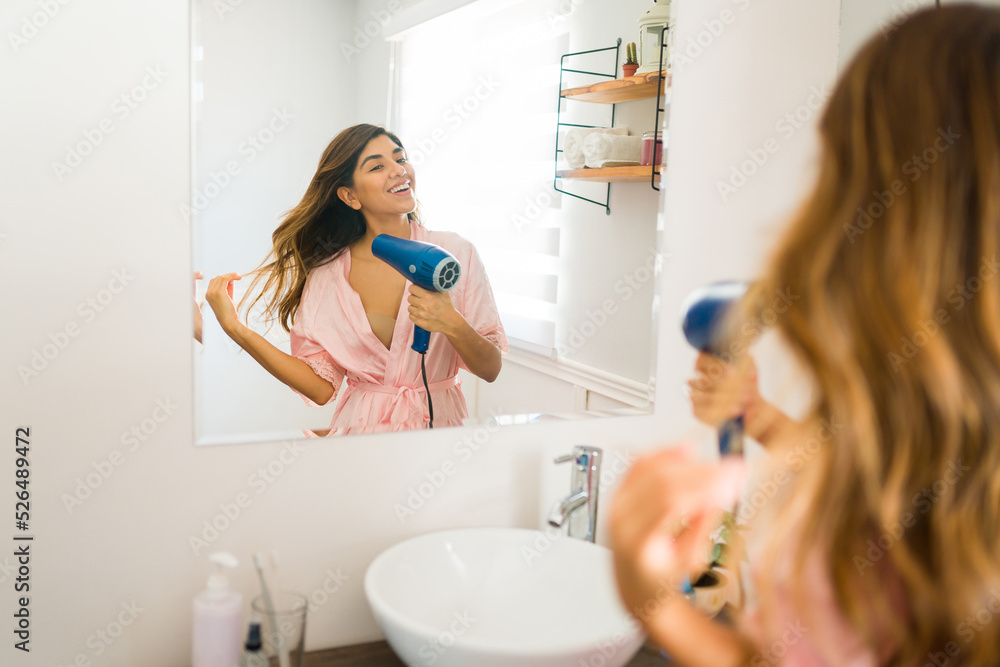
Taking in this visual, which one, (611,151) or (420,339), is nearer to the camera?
(420,339)

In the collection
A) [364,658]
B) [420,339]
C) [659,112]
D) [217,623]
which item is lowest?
[364,658]

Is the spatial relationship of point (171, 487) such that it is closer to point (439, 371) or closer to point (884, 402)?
point (439, 371)

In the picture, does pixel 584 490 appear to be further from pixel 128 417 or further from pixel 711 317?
pixel 128 417

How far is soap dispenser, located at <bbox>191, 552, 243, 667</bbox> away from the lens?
96cm

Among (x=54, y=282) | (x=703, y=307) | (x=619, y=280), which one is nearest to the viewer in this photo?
(x=54, y=282)

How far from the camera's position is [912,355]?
0.60m

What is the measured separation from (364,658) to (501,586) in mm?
226

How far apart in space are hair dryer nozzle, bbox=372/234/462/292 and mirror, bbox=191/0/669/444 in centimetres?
4

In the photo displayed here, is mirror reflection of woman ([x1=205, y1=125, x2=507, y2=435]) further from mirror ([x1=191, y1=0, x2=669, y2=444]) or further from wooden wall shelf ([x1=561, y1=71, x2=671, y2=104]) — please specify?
wooden wall shelf ([x1=561, y1=71, x2=671, y2=104])


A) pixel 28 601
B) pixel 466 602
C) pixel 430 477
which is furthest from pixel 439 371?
pixel 28 601

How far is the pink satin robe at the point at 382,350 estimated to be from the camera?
42.3 inches

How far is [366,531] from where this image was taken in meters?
1.14

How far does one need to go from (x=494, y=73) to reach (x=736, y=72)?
487 millimetres

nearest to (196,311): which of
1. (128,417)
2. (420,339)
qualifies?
(128,417)
